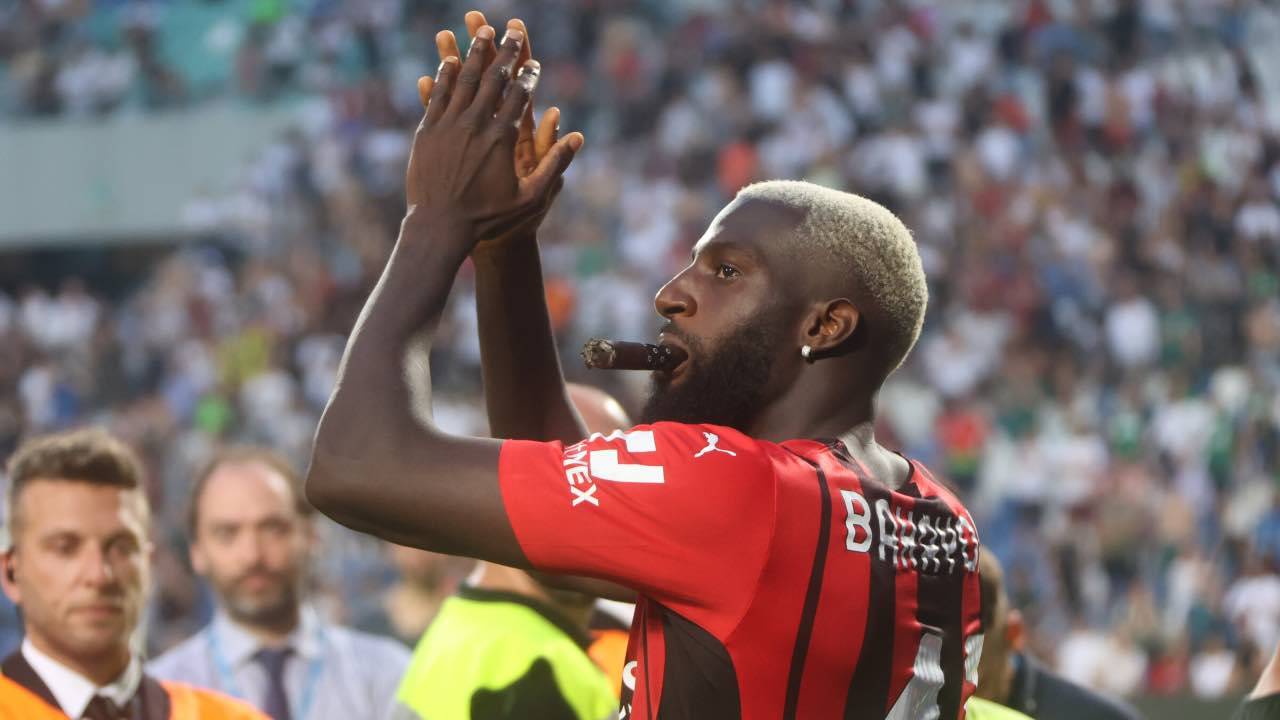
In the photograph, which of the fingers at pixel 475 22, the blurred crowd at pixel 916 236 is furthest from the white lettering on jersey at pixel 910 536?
the blurred crowd at pixel 916 236

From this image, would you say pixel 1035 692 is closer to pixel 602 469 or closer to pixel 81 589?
pixel 81 589

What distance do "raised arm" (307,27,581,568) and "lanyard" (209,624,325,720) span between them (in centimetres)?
308

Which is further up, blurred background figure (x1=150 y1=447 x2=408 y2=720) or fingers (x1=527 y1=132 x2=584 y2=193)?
fingers (x1=527 y1=132 x2=584 y2=193)

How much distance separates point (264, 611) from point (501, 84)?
3.10 meters

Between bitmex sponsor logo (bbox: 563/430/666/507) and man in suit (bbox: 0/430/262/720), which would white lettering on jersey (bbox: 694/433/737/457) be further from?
man in suit (bbox: 0/430/262/720)

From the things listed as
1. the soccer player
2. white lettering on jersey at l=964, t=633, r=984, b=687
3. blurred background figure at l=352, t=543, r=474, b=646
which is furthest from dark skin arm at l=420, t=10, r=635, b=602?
blurred background figure at l=352, t=543, r=474, b=646

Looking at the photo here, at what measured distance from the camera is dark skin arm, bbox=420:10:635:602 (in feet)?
9.58

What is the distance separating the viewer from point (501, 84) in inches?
99.6

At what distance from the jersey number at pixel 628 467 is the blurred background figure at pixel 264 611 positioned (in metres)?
2.96

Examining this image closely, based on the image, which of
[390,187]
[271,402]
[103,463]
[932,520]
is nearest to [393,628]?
[103,463]

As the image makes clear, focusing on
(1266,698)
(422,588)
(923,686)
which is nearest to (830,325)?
(923,686)

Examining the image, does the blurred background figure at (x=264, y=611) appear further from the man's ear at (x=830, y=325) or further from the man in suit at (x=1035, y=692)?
the man's ear at (x=830, y=325)

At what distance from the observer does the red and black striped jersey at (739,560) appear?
95.3 inches

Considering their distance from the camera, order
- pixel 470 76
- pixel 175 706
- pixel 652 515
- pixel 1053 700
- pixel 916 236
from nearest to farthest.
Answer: pixel 652 515 < pixel 470 76 < pixel 175 706 < pixel 1053 700 < pixel 916 236
